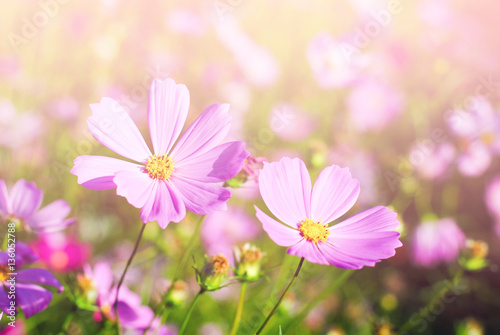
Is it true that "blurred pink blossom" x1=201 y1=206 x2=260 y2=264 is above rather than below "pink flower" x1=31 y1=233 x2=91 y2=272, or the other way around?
above

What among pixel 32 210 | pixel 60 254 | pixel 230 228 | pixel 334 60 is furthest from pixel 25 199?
pixel 334 60

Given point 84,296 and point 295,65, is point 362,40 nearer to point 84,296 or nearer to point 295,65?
point 295,65

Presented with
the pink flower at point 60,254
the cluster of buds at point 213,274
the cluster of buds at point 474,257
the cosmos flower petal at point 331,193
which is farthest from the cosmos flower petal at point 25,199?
the cluster of buds at point 474,257

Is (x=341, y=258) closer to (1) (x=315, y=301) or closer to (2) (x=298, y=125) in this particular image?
(1) (x=315, y=301)

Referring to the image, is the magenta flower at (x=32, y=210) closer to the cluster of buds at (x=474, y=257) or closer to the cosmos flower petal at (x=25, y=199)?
the cosmos flower petal at (x=25, y=199)

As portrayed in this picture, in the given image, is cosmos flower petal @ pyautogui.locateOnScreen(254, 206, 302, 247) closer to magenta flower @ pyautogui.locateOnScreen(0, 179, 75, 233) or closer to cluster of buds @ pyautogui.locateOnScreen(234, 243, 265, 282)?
cluster of buds @ pyautogui.locateOnScreen(234, 243, 265, 282)

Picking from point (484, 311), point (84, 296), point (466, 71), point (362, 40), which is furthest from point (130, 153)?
point (466, 71)

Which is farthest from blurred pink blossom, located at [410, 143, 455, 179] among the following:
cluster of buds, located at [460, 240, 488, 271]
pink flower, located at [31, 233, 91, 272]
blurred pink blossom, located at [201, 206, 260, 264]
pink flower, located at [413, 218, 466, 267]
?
pink flower, located at [31, 233, 91, 272]
